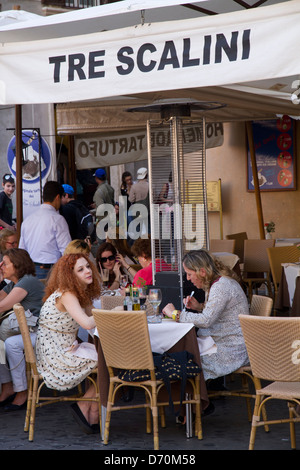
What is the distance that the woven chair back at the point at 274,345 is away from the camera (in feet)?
14.5

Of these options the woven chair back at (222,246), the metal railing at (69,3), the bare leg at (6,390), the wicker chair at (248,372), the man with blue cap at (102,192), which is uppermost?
the metal railing at (69,3)

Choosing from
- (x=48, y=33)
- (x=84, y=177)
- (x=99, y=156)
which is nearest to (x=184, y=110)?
(x=48, y=33)

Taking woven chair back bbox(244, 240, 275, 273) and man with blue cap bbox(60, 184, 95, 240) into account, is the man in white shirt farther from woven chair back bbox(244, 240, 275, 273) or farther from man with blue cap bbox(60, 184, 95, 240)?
woven chair back bbox(244, 240, 275, 273)

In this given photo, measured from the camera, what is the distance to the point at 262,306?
5.64 meters

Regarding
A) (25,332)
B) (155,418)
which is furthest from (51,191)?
(155,418)

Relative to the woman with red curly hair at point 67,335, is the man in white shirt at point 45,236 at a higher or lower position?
higher

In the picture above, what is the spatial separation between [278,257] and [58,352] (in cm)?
438

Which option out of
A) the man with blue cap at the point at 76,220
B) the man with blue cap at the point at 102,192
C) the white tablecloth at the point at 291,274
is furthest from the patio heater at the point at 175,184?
the man with blue cap at the point at 102,192

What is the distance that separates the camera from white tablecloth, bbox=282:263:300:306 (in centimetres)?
826

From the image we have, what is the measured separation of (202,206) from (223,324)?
3.66 feet

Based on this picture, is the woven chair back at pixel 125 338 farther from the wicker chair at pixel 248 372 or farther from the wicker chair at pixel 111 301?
the wicker chair at pixel 111 301

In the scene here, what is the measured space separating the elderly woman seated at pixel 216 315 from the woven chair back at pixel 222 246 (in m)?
4.91

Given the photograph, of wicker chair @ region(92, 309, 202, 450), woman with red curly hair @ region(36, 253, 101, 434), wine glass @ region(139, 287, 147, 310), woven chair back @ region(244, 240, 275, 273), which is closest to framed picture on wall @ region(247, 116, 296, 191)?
woven chair back @ region(244, 240, 275, 273)

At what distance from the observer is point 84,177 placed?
61.6 ft
